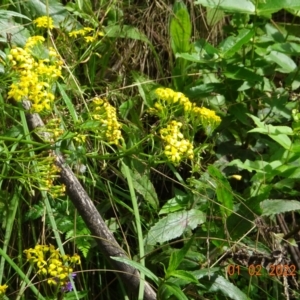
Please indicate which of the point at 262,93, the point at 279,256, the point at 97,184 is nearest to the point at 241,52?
the point at 262,93

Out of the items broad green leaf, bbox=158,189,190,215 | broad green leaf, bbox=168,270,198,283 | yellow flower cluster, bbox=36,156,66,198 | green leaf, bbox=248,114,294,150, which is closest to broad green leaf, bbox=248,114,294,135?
green leaf, bbox=248,114,294,150

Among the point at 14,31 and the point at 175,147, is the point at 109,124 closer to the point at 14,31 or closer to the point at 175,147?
the point at 175,147

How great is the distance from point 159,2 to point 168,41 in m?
0.11

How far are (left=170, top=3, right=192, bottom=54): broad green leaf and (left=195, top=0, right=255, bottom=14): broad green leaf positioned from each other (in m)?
0.10

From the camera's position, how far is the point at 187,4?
6.35 feet

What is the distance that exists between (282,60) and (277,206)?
44 centimetres

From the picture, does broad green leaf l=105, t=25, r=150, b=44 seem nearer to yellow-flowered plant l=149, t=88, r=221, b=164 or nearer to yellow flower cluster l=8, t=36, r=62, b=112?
yellow-flowered plant l=149, t=88, r=221, b=164

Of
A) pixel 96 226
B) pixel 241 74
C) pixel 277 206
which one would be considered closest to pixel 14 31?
pixel 96 226

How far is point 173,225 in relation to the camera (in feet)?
4.94

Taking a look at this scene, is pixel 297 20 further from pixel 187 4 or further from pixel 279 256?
pixel 279 256

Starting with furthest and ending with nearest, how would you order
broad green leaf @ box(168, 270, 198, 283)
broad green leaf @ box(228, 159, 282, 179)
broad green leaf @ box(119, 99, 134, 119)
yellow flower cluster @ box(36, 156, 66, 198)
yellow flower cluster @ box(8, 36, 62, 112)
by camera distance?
broad green leaf @ box(119, 99, 134, 119), broad green leaf @ box(228, 159, 282, 179), broad green leaf @ box(168, 270, 198, 283), yellow flower cluster @ box(36, 156, 66, 198), yellow flower cluster @ box(8, 36, 62, 112)

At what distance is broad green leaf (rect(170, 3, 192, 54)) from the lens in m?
1.74

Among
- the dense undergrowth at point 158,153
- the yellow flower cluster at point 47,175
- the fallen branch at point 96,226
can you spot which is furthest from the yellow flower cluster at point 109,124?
the fallen branch at point 96,226
